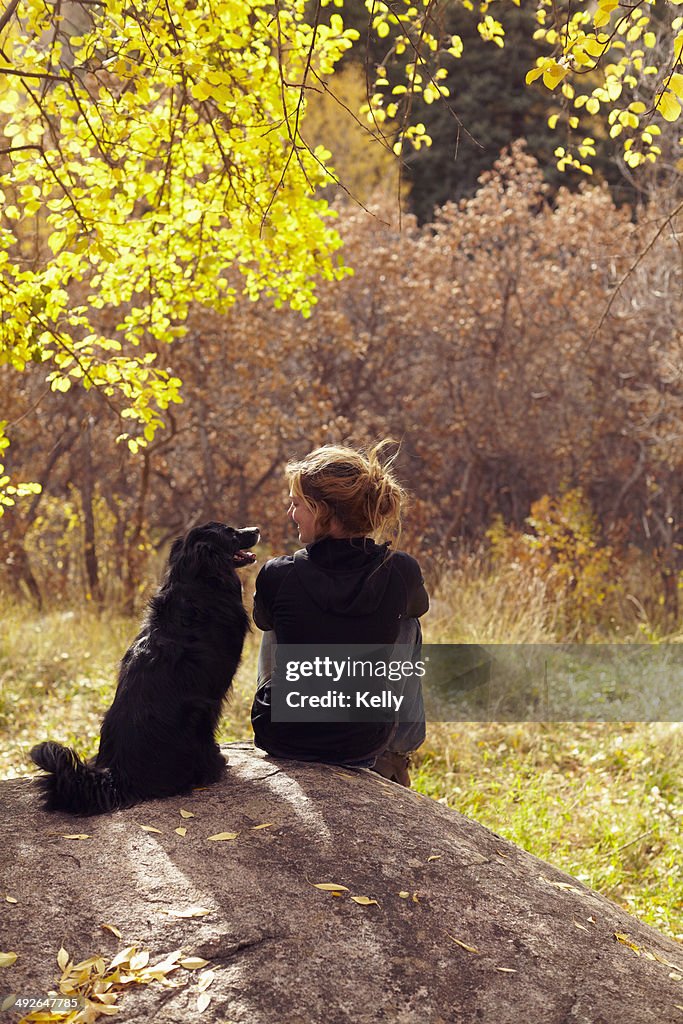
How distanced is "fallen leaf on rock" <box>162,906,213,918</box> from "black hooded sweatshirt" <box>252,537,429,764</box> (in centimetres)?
102

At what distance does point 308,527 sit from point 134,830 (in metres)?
1.18

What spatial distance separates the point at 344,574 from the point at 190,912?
126cm

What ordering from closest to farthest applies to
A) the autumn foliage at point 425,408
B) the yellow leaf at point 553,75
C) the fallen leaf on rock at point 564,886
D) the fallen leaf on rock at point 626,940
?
the yellow leaf at point 553,75 → the fallen leaf on rock at point 626,940 → the fallen leaf on rock at point 564,886 → the autumn foliage at point 425,408

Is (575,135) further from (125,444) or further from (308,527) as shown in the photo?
(308,527)

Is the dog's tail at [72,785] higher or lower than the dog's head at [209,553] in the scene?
lower

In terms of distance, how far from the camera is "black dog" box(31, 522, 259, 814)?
3.27 meters

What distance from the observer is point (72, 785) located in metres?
3.25

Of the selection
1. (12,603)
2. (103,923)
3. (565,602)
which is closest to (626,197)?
(565,602)

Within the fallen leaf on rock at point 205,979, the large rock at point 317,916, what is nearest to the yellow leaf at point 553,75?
the large rock at point 317,916

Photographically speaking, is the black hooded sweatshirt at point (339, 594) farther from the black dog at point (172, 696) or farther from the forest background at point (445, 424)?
the forest background at point (445, 424)

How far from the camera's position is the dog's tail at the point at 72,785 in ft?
10.5

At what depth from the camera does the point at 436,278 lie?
1055 centimetres
